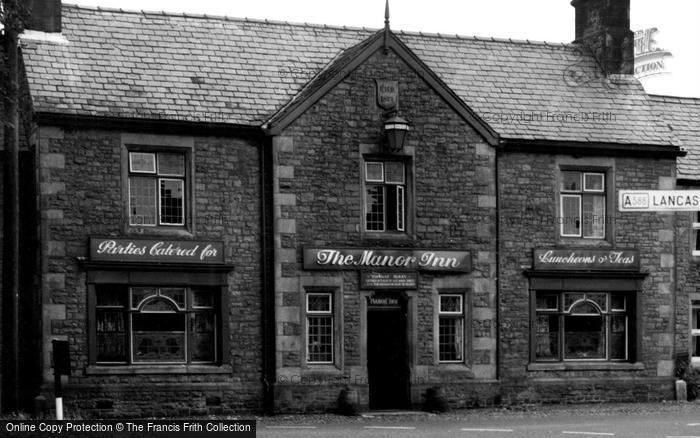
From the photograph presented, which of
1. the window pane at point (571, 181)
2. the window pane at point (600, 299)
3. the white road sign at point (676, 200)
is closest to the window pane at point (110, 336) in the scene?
the window pane at point (571, 181)

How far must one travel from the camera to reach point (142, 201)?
26.3 meters

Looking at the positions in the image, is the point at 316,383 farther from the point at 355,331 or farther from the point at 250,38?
the point at 250,38

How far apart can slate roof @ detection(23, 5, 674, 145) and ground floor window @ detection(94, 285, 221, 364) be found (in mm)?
3470

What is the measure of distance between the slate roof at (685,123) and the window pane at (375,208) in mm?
7575

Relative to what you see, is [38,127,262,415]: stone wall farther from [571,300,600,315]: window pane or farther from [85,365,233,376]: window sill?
[571,300,600,315]: window pane

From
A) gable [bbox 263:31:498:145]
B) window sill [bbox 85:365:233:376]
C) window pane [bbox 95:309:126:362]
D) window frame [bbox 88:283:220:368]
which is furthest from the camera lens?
gable [bbox 263:31:498:145]

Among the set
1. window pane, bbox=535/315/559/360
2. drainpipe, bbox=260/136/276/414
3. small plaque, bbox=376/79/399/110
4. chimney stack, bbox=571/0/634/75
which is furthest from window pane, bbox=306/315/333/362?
chimney stack, bbox=571/0/634/75

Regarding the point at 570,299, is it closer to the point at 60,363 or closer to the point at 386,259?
the point at 386,259

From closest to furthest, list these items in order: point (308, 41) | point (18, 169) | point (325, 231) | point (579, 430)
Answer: point (579, 430), point (18, 169), point (325, 231), point (308, 41)

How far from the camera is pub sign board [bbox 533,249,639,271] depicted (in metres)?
29.1

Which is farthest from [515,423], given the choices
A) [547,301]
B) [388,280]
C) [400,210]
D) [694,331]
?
[694,331]

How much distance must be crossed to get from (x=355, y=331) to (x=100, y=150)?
20.6ft

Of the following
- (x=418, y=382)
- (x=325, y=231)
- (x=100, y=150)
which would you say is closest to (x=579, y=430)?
(x=418, y=382)

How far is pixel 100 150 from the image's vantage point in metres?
25.8
